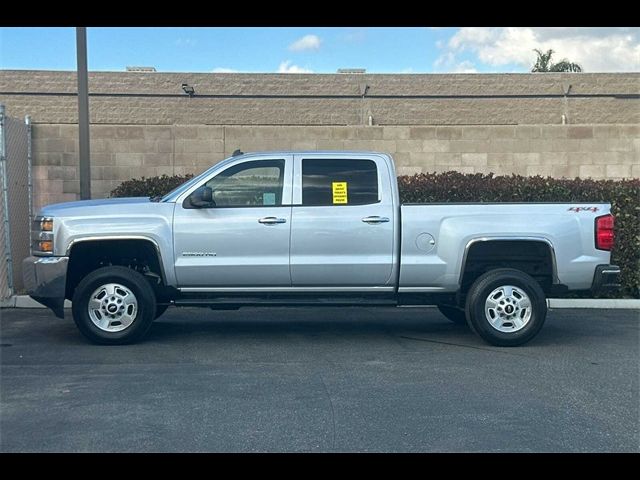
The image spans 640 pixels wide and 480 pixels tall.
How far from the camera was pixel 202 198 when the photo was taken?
28.2ft

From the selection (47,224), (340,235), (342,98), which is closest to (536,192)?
(340,235)

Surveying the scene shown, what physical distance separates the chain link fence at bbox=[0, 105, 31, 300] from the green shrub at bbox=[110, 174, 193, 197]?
145 centimetres

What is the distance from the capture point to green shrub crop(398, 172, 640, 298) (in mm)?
12117

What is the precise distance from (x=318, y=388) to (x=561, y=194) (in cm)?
670

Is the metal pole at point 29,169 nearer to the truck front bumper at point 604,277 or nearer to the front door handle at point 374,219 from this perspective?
the front door handle at point 374,219

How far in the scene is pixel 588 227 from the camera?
28.9 ft

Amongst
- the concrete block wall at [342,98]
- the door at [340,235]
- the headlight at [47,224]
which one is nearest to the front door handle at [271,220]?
the door at [340,235]

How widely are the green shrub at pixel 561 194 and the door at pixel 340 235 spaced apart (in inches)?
150

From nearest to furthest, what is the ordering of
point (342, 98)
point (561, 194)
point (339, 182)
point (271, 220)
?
point (271, 220)
point (339, 182)
point (561, 194)
point (342, 98)

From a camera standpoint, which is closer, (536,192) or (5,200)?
(5,200)

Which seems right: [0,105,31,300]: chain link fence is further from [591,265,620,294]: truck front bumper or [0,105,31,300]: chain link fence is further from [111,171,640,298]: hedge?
[591,265,620,294]: truck front bumper

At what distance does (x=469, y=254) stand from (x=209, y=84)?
47.7ft

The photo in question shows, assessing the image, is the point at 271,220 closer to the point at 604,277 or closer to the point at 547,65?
the point at 604,277

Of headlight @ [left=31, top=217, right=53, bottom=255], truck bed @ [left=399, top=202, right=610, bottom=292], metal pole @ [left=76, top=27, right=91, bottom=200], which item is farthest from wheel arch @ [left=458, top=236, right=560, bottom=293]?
metal pole @ [left=76, top=27, right=91, bottom=200]
